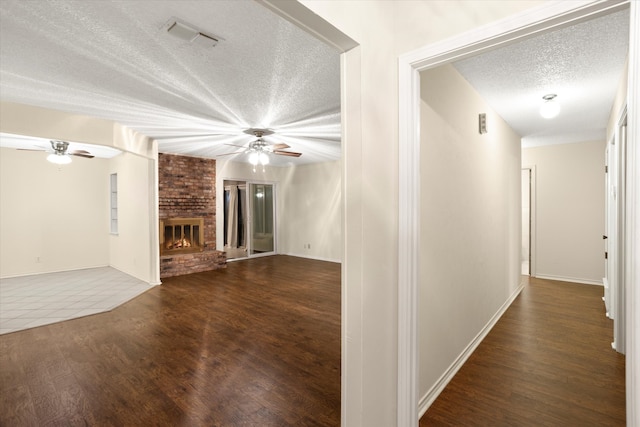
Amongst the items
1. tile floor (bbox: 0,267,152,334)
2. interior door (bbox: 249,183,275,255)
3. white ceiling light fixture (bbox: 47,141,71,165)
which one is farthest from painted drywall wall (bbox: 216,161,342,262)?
white ceiling light fixture (bbox: 47,141,71,165)

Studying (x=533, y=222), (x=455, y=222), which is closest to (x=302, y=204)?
(x=533, y=222)

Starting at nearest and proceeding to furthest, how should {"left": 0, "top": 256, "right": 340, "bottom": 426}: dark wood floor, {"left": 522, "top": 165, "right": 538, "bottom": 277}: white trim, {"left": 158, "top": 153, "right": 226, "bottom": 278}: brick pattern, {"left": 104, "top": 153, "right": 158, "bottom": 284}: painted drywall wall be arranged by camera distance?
{"left": 0, "top": 256, "right": 340, "bottom": 426}: dark wood floor
{"left": 104, "top": 153, "right": 158, "bottom": 284}: painted drywall wall
{"left": 522, "top": 165, "right": 538, "bottom": 277}: white trim
{"left": 158, "top": 153, "right": 226, "bottom": 278}: brick pattern

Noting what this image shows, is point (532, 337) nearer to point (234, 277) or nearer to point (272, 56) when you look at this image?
point (272, 56)

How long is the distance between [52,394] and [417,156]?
3005 mm

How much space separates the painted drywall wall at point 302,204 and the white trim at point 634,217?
6419 millimetres

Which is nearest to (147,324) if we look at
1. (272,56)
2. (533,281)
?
(272,56)

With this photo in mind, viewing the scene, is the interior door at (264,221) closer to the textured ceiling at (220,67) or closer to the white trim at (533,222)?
the textured ceiling at (220,67)

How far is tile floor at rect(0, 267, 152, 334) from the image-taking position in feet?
12.5

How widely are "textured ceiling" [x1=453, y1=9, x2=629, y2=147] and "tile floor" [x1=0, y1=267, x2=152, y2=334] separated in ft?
17.1

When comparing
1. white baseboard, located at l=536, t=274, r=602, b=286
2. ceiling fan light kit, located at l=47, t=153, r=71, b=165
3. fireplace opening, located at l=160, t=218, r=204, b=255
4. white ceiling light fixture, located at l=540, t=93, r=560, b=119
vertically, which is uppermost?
white ceiling light fixture, located at l=540, t=93, r=560, b=119

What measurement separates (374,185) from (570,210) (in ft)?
18.7

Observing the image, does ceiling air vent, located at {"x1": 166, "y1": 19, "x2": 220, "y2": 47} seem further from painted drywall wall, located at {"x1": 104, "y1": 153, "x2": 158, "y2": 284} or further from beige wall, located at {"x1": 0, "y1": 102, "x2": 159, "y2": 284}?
painted drywall wall, located at {"x1": 104, "y1": 153, "x2": 158, "y2": 284}

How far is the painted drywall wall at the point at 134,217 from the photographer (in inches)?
208

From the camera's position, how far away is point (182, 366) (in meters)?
2.57
